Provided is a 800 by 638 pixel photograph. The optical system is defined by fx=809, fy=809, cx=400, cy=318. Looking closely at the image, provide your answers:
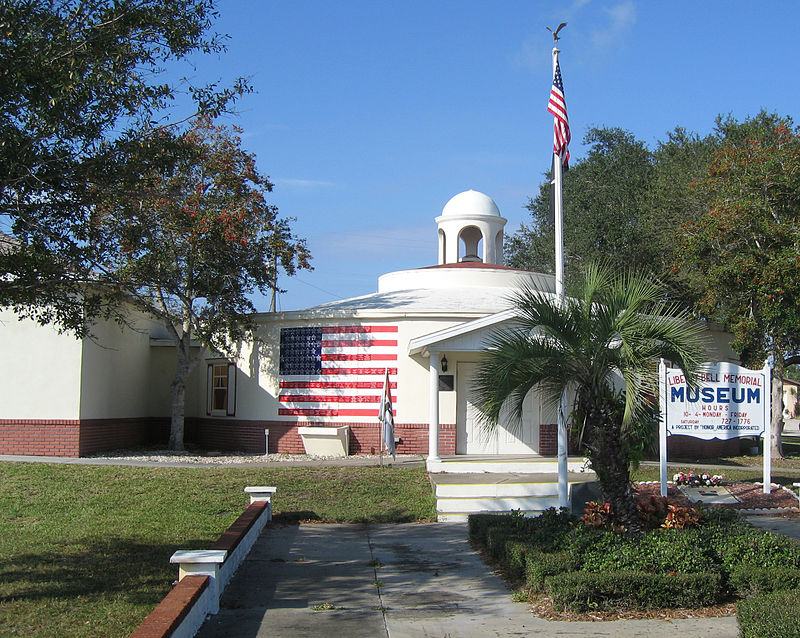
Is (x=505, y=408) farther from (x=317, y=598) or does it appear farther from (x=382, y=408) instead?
(x=317, y=598)

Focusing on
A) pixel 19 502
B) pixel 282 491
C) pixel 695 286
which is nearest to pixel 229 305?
pixel 282 491

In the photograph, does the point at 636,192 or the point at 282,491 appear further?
the point at 636,192

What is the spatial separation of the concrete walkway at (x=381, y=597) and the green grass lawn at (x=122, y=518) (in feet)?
3.06

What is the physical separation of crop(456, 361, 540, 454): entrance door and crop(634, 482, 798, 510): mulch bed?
381 centimetres

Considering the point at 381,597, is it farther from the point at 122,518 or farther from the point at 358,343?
the point at 358,343

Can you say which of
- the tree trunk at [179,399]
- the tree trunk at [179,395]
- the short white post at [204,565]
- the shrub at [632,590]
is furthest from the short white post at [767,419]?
the tree trunk at [179,399]

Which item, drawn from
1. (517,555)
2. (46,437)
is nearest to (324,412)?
(46,437)

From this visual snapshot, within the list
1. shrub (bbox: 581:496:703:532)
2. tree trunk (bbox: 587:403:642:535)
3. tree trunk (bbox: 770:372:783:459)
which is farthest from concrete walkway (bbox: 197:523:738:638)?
tree trunk (bbox: 770:372:783:459)

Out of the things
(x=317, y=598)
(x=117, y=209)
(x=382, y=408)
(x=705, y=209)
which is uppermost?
(x=705, y=209)

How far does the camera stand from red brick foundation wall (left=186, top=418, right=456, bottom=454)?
1912cm

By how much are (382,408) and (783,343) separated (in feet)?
36.2

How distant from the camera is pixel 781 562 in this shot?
818 centimetres

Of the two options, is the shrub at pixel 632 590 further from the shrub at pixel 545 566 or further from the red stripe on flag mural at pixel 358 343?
the red stripe on flag mural at pixel 358 343

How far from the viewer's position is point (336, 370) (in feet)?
64.6
